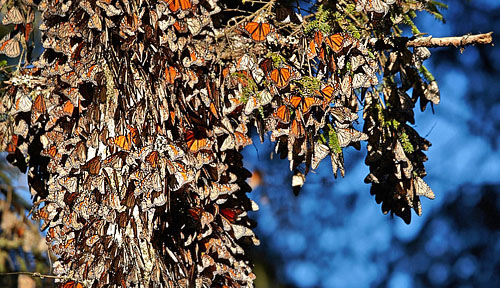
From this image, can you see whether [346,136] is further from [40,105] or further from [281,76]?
[40,105]

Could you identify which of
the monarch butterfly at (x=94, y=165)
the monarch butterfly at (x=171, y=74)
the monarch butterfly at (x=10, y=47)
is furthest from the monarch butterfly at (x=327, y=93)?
the monarch butterfly at (x=10, y=47)

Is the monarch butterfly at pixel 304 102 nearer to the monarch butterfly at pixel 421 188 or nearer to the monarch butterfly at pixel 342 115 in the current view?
the monarch butterfly at pixel 342 115

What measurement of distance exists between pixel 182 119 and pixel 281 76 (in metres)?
0.21

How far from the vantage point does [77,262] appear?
3.56ft

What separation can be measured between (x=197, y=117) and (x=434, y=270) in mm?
2345

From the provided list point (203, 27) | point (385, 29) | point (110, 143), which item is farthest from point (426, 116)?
point (110, 143)

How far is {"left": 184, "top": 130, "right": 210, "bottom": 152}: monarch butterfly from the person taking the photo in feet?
3.74

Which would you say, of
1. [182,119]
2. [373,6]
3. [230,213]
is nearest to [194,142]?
[182,119]

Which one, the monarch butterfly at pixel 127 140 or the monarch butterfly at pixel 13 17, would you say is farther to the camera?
the monarch butterfly at pixel 13 17

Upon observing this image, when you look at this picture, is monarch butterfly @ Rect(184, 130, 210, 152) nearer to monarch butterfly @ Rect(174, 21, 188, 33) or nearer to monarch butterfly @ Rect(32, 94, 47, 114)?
monarch butterfly @ Rect(174, 21, 188, 33)

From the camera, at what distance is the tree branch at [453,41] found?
1.13 m

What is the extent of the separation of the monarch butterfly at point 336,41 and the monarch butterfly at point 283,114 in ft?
0.48

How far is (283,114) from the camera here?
111cm

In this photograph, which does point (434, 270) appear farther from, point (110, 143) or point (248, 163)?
point (110, 143)
